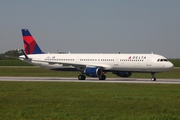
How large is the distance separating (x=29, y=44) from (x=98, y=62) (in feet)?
41.6

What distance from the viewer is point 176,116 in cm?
1958

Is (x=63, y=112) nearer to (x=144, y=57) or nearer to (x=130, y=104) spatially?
(x=130, y=104)

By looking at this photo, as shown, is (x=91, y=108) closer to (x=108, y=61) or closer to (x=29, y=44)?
(x=108, y=61)

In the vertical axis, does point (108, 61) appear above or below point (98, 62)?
above

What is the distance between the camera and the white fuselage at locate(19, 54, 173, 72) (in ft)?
174

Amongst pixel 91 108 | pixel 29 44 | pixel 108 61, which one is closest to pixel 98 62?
pixel 108 61

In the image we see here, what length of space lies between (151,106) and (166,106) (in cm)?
86

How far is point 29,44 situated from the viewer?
6431 cm

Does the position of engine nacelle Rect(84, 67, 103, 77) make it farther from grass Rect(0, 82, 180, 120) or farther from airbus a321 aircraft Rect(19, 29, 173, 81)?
grass Rect(0, 82, 180, 120)

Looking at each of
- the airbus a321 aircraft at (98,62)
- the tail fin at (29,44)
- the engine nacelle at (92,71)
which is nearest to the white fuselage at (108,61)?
the airbus a321 aircraft at (98,62)

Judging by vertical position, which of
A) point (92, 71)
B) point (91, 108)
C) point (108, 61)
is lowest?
point (91, 108)

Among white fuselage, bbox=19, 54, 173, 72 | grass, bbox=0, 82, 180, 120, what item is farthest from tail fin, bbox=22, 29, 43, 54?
grass, bbox=0, 82, 180, 120

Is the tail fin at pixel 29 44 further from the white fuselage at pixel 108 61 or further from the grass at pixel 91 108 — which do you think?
the grass at pixel 91 108

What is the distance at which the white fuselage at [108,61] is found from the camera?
5306 cm
